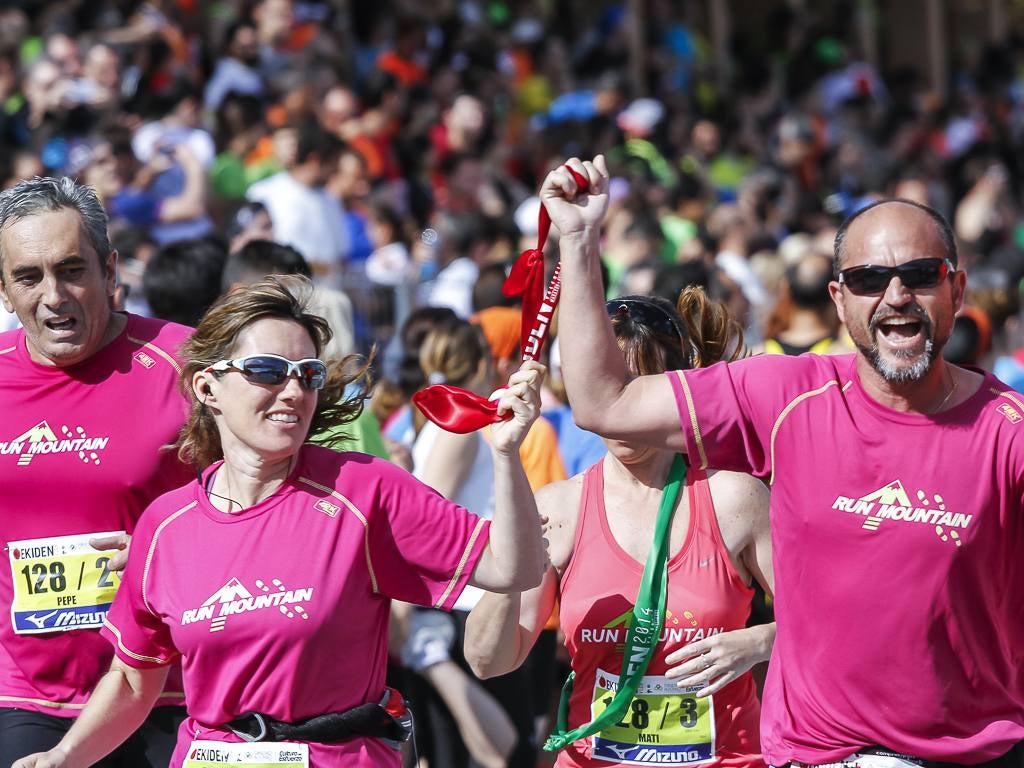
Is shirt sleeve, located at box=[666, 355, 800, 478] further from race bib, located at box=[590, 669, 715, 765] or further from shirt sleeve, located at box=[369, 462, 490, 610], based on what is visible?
race bib, located at box=[590, 669, 715, 765]

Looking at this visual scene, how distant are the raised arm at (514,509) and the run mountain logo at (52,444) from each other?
3.95 feet

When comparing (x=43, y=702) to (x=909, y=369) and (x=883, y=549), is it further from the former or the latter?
(x=909, y=369)

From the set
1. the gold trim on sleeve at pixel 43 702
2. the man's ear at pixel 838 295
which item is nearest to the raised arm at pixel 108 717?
the gold trim on sleeve at pixel 43 702

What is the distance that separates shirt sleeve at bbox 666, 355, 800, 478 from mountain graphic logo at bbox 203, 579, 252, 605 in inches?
40.1

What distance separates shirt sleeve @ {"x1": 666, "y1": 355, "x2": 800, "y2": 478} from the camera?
366cm

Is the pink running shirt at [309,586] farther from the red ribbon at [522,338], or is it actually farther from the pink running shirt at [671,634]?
the pink running shirt at [671,634]

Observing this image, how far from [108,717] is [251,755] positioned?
20.5 inches

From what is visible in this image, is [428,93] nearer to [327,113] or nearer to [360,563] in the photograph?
[327,113]

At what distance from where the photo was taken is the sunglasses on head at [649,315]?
4.29 m

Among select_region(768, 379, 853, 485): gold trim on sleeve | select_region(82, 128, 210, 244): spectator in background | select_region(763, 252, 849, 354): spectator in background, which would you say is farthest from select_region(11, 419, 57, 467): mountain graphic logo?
select_region(82, 128, 210, 244): spectator in background

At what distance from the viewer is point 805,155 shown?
57.4 ft

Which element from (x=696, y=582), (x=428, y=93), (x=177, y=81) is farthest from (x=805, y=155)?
(x=696, y=582)

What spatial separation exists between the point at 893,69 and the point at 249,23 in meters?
12.3

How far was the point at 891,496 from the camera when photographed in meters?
3.57
